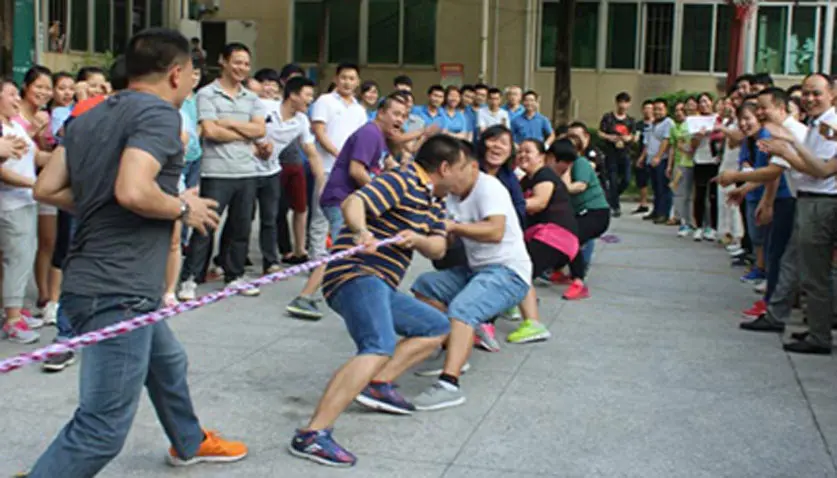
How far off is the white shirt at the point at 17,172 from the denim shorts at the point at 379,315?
2.59 m

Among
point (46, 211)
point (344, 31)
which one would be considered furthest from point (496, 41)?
point (46, 211)

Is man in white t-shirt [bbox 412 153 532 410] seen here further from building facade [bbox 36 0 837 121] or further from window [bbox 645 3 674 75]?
window [bbox 645 3 674 75]

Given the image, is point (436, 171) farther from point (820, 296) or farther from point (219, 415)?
point (820, 296)

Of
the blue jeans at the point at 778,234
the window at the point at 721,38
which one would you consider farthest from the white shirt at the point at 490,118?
the window at the point at 721,38

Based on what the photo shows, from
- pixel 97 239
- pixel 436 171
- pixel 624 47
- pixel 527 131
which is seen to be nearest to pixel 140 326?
pixel 97 239

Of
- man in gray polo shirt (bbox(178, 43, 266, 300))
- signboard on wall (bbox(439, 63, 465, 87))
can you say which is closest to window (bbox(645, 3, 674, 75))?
signboard on wall (bbox(439, 63, 465, 87))

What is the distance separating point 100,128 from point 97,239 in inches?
15.3

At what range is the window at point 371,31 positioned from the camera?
2486 centimetres

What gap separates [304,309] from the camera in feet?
24.4

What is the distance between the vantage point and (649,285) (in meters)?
9.46

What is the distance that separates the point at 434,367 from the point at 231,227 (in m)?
2.66

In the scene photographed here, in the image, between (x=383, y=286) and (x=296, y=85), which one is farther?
Answer: (x=296, y=85)

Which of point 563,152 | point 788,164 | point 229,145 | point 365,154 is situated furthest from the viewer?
point 563,152

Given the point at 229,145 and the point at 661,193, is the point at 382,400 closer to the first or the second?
the point at 229,145
